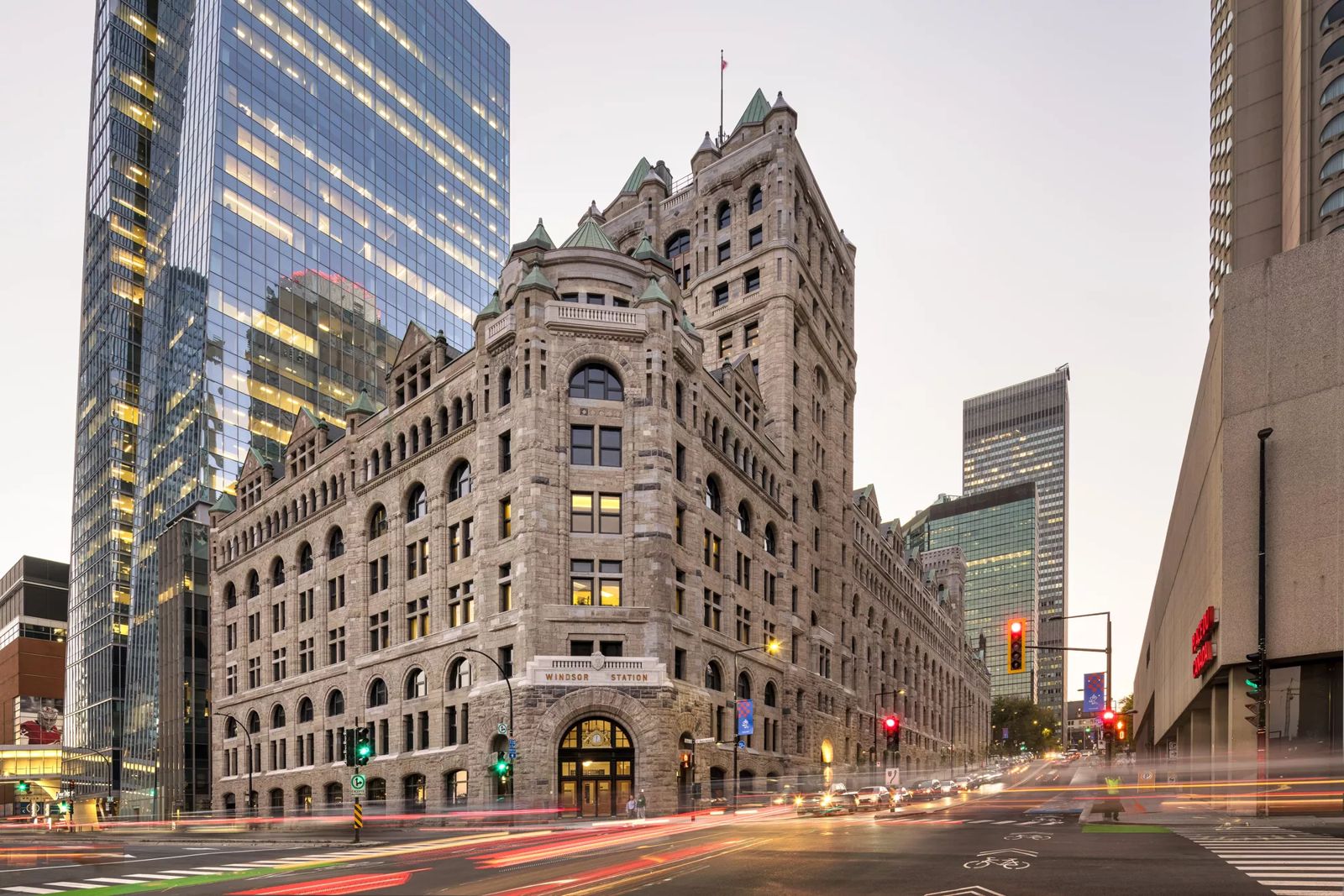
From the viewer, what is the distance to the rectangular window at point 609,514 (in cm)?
5503

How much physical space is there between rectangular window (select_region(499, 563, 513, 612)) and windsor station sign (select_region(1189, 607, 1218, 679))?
32417mm

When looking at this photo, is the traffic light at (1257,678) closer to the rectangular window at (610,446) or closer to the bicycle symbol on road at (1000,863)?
the bicycle symbol on road at (1000,863)

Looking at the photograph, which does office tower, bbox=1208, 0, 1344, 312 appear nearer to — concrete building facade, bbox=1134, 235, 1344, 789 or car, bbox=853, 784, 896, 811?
concrete building facade, bbox=1134, 235, 1344, 789

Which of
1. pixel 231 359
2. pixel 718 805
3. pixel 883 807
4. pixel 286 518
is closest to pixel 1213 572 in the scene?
pixel 883 807

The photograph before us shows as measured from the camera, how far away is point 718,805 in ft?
184

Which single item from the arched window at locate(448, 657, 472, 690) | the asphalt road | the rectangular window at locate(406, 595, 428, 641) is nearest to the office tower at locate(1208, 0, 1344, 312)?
the asphalt road

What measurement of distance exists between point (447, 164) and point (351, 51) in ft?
73.9

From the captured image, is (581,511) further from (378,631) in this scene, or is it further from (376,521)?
(376,521)

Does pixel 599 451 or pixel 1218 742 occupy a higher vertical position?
pixel 599 451

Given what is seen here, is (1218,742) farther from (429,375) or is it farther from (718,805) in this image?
(429,375)

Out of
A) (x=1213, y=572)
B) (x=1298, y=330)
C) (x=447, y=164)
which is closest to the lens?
(x=1298, y=330)

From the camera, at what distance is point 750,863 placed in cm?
2461

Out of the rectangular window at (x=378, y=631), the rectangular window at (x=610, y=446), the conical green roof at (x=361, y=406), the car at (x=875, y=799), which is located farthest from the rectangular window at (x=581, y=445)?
the car at (x=875, y=799)

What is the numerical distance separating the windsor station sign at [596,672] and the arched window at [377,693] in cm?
1779
